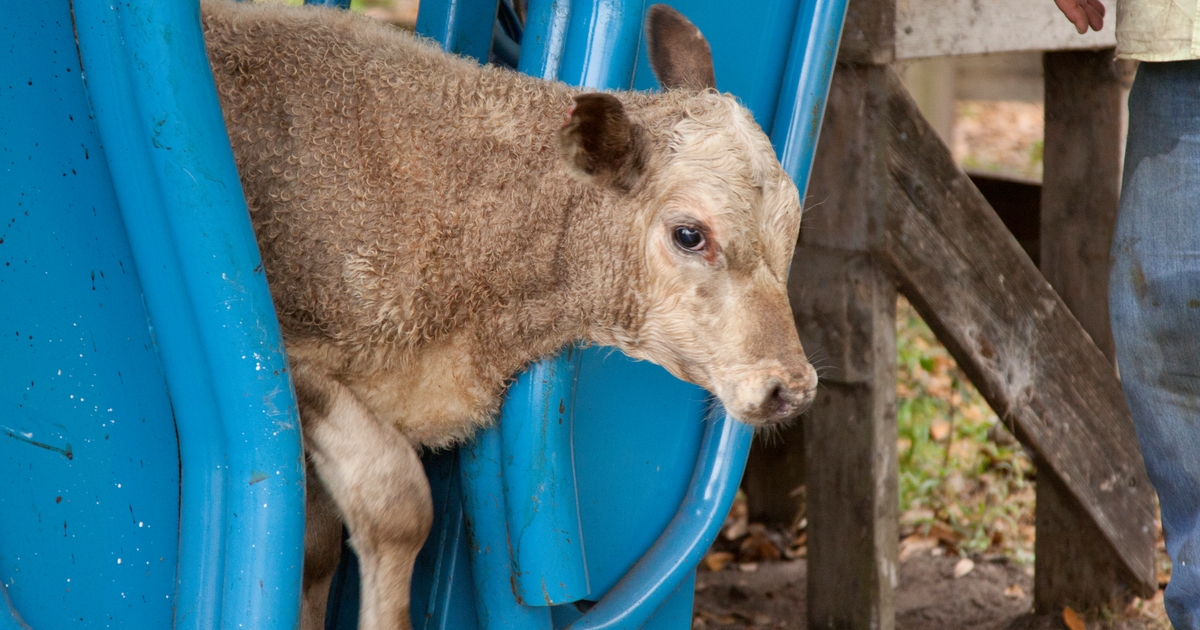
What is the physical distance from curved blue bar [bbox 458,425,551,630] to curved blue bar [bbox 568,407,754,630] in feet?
0.41

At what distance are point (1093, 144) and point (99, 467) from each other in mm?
3075

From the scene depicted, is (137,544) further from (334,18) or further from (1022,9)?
(1022,9)

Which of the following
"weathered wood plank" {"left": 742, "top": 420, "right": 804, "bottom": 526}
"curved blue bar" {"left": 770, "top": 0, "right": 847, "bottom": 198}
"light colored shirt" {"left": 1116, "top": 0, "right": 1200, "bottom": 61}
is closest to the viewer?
"light colored shirt" {"left": 1116, "top": 0, "right": 1200, "bottom": 61}

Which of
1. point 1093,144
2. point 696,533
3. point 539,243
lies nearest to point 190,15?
point 539,243

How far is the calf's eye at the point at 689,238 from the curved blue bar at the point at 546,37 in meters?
0.50

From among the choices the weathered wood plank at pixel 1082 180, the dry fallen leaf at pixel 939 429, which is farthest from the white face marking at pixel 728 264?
the dry fallen leaf at pixel 939 429

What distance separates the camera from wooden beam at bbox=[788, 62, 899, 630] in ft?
10.4

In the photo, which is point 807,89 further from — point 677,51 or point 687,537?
point 687,537

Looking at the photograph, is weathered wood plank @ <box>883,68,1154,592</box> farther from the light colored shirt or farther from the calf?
the calf

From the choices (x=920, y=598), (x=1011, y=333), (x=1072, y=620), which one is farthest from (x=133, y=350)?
(x=1072, y=620)

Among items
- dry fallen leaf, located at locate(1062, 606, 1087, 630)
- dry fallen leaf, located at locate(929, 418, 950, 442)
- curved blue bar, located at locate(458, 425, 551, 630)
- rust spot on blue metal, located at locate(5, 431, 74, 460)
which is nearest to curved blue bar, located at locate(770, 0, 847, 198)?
curved blue bar, located at locate(458, 425, 551, 630)

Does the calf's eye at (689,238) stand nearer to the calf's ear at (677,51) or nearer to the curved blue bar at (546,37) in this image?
the calf's ear at (677,51)

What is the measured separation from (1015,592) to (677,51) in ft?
8.79

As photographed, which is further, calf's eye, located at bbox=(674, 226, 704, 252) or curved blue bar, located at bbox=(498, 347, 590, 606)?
curved blue bar, located at bbox=(498, 347, 590, 606)
